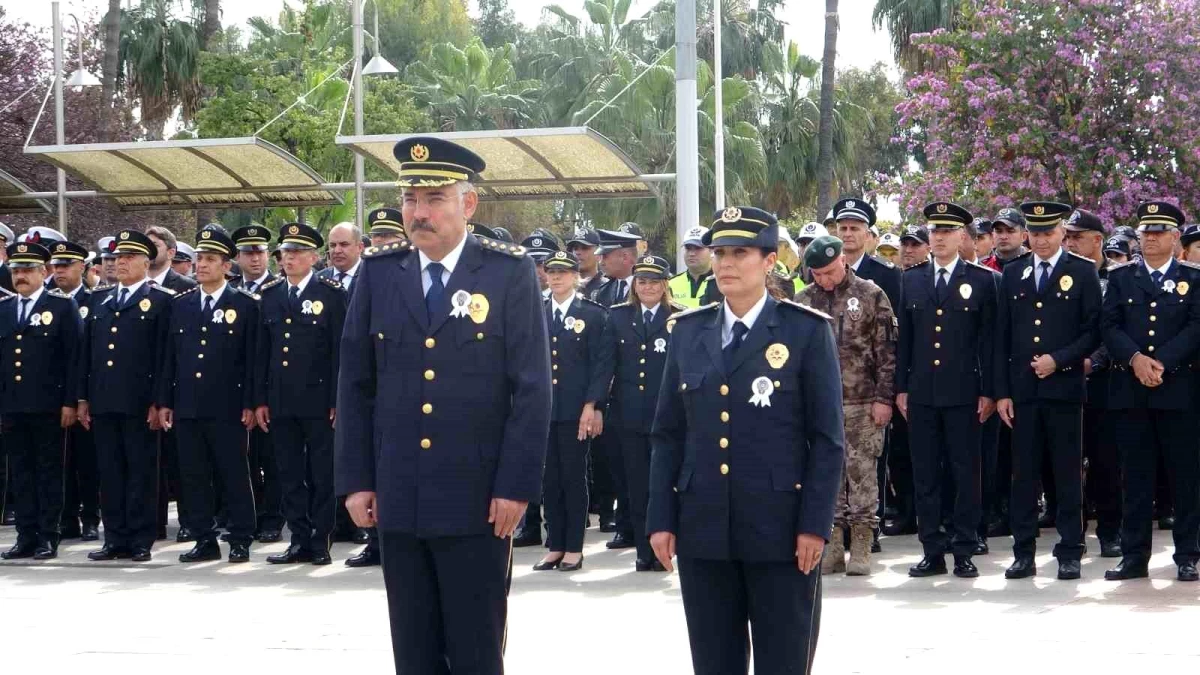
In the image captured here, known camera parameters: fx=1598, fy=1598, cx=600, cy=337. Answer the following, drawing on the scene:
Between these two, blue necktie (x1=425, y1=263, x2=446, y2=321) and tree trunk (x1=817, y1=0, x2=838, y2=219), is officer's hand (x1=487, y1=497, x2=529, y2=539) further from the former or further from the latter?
tree trunk (x1=817, y1=0, x2=838, y2=219)

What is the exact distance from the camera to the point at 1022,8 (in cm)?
2216

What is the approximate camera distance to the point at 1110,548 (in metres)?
11.3

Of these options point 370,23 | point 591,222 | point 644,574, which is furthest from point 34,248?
point 370,23

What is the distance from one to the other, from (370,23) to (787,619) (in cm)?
5499

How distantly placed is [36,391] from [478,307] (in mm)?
7534

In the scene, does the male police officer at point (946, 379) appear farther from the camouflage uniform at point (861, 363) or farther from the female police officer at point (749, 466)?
the female police officer at point (749, 466)

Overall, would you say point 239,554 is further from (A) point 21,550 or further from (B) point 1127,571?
(B) point 1127,571

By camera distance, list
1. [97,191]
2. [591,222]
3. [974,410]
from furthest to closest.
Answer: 1. [591,222]
2. [97,191]
3. [974,410]

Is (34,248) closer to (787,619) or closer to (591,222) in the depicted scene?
(787,619)

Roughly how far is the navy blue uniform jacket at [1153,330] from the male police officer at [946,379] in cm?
77

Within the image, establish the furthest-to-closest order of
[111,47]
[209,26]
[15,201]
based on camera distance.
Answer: [209,26]
[111,47]
[15,201]

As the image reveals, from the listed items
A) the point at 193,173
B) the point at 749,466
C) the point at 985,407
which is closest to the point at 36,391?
the point at 193,173

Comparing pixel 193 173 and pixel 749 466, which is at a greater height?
pixel 193 173

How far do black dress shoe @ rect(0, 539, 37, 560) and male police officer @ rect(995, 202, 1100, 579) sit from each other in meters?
7.16
